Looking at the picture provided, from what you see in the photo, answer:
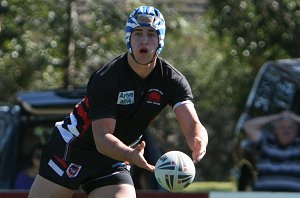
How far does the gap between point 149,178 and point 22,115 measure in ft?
4.79

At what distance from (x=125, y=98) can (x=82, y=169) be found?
62 centimetres

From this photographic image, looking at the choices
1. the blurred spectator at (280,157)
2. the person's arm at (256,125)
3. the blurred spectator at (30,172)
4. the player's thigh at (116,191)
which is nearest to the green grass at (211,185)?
the person's arm at (256,125)

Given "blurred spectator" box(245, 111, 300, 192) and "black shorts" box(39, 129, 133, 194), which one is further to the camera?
"blurred spectator" box(245, 111, 300, 192)

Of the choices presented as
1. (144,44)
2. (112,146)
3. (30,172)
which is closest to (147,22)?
(144,44)

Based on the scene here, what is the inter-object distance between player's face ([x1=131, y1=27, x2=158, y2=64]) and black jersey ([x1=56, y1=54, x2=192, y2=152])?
163 millimetres

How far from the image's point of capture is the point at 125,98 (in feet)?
24.3

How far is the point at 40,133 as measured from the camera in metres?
11.6

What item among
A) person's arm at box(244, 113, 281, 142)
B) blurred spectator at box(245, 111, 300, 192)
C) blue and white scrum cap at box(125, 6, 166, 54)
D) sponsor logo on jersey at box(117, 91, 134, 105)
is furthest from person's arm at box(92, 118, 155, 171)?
person's arm at box(244, 113, 281, 142)

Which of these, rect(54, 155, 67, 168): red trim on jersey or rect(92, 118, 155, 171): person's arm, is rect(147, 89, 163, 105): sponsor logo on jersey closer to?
rect(92, 118, 155, 171): person's arm

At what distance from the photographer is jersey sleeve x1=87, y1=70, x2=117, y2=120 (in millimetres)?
7277

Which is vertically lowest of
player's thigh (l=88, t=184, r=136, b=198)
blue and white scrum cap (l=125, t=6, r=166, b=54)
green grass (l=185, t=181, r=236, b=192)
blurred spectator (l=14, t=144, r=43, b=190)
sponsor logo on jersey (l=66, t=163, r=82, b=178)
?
green grass (l=185, t=181, r=236, b=192)

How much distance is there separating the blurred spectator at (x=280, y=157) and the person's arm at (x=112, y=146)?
4.78m

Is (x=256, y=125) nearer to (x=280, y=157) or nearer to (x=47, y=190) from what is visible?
(x=280, y=157)

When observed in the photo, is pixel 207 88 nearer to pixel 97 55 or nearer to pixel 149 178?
pixel 97 55
